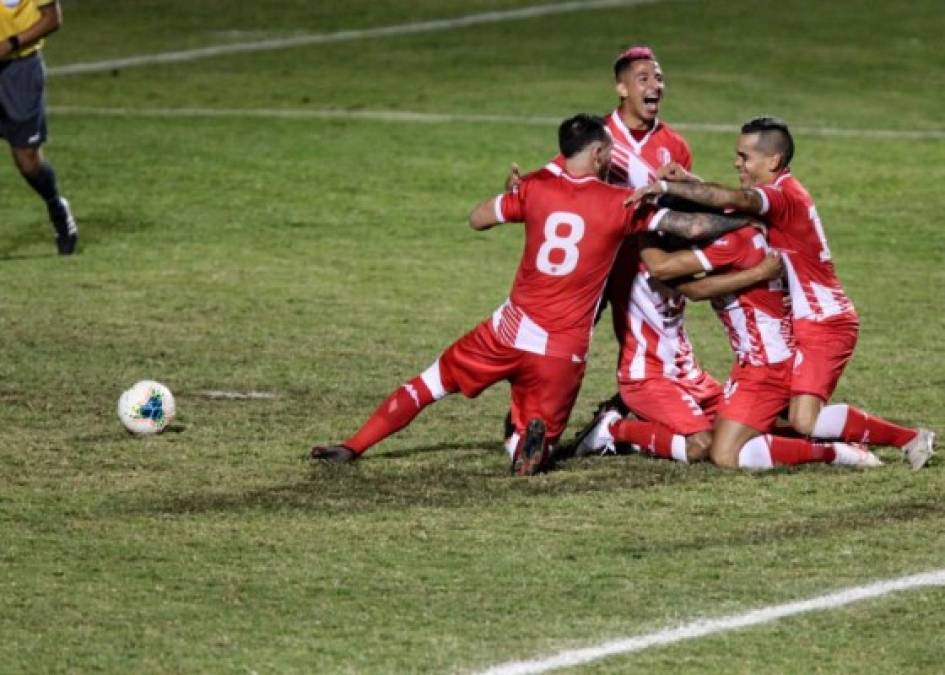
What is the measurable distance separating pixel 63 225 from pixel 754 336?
7.57 metres

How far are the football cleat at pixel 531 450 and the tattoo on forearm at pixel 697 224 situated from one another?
1.05 meters

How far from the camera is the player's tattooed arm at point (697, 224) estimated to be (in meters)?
10.1

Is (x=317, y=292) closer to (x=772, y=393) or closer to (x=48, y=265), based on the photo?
(x=48, y=265)

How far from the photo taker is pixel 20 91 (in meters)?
15.9

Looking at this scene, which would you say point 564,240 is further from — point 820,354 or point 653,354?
point 820,354

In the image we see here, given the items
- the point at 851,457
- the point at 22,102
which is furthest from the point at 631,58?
the point at 22,102

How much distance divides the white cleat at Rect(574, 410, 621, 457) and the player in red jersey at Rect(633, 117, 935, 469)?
0.84m

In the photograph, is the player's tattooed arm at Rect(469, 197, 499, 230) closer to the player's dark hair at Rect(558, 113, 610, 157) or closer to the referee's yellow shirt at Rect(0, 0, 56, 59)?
the player's dark hair at Rect(558, 113, 610, 157)

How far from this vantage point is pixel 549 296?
1009 cm

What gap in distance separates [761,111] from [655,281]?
13.2 meters

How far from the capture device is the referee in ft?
51.9

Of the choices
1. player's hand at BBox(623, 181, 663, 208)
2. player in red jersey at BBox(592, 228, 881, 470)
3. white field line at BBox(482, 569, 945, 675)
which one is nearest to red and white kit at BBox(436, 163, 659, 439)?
player's hand at BBox(623, 181, 663, 208)

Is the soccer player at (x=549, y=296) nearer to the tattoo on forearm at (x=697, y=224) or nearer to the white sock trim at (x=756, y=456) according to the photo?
the tattoo on forearm at (x=697, y=224)

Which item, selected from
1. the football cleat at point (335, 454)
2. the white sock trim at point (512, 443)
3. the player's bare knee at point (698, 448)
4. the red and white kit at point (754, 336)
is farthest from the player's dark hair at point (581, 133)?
the football cleat at point (335, 454)
